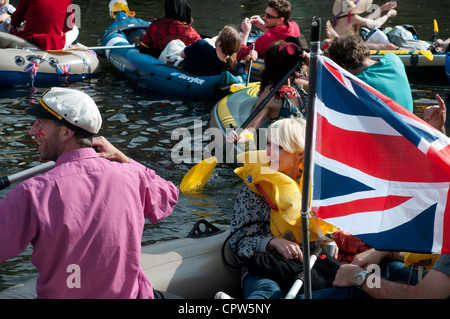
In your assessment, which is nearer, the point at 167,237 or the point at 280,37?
the point at 167,237

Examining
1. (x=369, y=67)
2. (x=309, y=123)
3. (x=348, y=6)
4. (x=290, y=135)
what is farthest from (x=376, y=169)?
(x=348, y=6)

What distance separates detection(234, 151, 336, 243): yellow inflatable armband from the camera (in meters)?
3.23

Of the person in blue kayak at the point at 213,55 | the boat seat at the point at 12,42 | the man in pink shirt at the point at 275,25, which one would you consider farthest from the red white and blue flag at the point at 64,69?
the man in pink shirt at the point at 275,25

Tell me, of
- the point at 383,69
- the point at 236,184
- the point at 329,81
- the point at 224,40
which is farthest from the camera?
the point at 224,40

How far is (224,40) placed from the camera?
26.8 feet

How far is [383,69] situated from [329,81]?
2.49 meters

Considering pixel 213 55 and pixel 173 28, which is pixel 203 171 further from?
pixel 173 28

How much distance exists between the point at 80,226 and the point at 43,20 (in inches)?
281

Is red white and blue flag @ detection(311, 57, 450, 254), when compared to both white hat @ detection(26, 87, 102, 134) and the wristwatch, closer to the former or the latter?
the wristwatch

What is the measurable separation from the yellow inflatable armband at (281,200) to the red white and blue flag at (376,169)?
0.59 metres

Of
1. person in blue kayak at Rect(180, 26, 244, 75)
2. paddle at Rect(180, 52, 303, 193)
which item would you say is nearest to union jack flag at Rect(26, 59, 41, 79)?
person in blue kayak at Rect(180, 26, 244, 75)

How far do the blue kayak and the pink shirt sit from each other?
606cm
